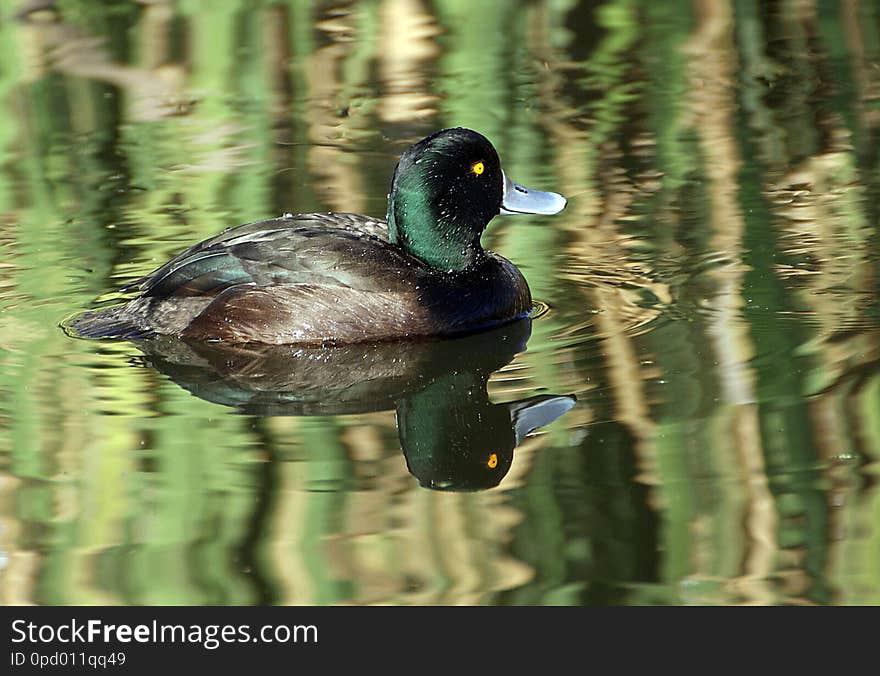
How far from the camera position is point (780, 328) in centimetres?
727

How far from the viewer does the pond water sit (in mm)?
5191

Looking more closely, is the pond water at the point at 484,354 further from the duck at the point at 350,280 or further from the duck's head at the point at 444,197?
the duck's head at the point at 444,197

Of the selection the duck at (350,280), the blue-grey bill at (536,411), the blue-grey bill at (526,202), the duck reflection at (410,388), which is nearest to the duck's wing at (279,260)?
the duck at (350,280)

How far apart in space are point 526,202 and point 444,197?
0.63 meters

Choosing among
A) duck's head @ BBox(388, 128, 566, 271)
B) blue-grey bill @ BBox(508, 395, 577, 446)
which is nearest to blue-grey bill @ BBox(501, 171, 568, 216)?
duck's head @ BBox(388, 128, 566, 271)

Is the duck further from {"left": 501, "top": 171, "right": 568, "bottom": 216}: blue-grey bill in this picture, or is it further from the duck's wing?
{"left": 501, "top": 171, "right": 568, "bottom": 216}: blue-grey bill

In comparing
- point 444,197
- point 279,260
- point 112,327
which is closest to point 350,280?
point 279,260

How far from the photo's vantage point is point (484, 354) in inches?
296

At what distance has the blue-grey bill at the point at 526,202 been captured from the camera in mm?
8352

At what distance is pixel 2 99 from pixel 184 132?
5.88 feet

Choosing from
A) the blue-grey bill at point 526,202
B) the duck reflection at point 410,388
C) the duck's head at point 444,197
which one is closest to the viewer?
the duck reflection at point 410,388

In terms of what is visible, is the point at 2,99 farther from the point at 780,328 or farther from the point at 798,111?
the point at 780,328

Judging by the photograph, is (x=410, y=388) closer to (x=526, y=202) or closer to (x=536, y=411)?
(x=536, y=411)
